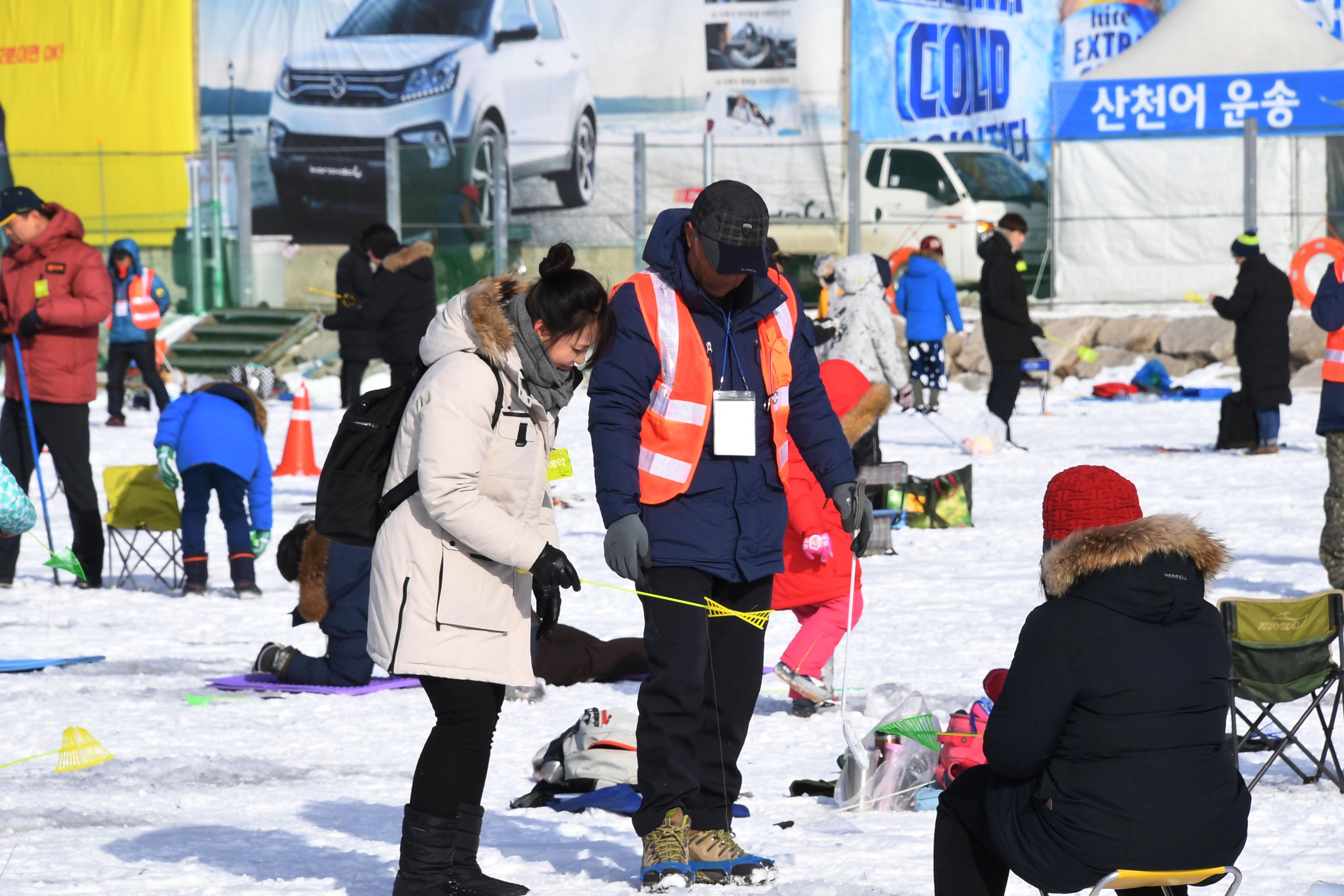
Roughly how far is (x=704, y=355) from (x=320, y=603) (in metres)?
2.94

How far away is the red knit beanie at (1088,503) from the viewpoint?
315cm

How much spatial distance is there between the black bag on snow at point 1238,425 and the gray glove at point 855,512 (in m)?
9.65

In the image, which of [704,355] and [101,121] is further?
[101,121]

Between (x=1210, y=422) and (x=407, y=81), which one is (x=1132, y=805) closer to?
(x=1210, y=422)

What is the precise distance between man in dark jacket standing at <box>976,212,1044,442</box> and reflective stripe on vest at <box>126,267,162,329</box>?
7.24 metres

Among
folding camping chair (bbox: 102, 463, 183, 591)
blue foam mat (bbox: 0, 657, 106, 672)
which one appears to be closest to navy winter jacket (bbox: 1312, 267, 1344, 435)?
blue foam mat (bbox: 0, 657, 106, 672)

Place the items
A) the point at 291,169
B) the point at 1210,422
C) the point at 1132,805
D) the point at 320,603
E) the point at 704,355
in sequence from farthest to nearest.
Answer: the point at 291,169
the point at 1210,422
the point at 320,603
the point at 704,355
the point at 1132,805

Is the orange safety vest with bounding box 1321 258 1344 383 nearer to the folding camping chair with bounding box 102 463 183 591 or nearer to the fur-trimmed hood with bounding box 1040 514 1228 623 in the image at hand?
the fur-trimmed hood with bounding box 1040 514 1228 623

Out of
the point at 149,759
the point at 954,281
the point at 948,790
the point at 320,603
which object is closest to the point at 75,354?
the point at 320,603

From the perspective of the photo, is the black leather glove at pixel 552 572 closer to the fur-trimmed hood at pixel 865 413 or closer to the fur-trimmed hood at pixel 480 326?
the fur-trimmed hood at pixel 480 326

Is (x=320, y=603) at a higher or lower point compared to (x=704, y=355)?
lower

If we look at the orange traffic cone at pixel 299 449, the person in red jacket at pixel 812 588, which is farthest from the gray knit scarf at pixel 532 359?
the orange traffic cone at pixel 299 449

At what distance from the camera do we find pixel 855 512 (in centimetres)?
417

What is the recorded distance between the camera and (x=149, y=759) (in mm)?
5629
